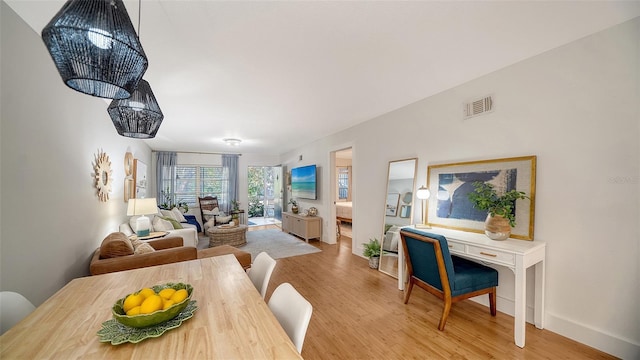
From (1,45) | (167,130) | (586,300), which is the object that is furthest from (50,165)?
(586,300)

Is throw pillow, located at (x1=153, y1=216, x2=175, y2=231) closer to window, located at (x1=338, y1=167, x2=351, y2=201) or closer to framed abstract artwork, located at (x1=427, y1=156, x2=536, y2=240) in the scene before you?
framed abstract artwork, located at (x1=427, y1=156, x2=536, y2=240)

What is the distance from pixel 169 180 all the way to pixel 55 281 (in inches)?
230

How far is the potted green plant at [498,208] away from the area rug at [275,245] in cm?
316

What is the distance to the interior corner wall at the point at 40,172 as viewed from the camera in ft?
4.81

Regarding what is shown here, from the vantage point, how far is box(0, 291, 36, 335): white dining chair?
44.4 inches

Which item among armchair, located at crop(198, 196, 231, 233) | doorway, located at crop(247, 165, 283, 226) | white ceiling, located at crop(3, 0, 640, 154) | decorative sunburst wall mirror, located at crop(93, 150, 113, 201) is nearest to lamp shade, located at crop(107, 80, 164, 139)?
white ceiling, located at crop(3, 0, 640, 154)

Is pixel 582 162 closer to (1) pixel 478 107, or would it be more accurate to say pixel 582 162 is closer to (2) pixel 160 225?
(1) pixel 478 107

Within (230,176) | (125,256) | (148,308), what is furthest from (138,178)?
(148,308)

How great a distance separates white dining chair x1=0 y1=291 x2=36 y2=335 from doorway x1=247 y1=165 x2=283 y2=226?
7022 millimetres

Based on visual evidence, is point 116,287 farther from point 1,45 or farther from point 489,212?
point 489,212

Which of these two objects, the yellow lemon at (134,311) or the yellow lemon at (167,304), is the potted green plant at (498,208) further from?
the yellow lemon at (134,311)

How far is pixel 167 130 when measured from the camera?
4.65m

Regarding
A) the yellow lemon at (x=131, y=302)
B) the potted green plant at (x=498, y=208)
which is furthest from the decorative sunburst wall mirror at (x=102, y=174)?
the potted green plant at (x=498, y=208)

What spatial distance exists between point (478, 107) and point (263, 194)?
25.0 ft
